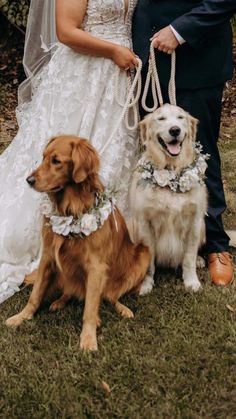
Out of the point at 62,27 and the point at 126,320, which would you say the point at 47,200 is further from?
the point at 62,27

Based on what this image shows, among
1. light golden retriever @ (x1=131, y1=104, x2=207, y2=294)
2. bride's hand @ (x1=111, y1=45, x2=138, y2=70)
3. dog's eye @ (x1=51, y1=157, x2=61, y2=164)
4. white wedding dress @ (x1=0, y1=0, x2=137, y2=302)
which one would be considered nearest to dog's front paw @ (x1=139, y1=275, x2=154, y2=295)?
light golden retriever @ (x1=131, y1=104, x2=207, y2=294)

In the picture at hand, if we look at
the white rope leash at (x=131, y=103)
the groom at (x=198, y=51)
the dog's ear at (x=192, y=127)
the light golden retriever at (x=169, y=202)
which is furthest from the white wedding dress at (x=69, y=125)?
the dog's ear at (x=192, y=127)

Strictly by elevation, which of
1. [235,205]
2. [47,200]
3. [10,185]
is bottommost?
[235,205]

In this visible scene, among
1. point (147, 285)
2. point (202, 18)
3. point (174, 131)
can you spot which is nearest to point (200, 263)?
point (147, 285)

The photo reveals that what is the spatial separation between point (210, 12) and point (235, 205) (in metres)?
2.23

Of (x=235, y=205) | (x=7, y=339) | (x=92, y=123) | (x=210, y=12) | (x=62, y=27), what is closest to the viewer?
(x=7, y=339)

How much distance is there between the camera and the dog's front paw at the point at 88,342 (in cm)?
299

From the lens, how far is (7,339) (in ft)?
10.3

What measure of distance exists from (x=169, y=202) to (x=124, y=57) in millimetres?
1014

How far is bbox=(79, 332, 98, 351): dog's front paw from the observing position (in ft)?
9.82

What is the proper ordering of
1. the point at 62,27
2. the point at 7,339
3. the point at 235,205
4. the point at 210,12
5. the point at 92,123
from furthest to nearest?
1. the point at 235,205
2. the point at 92,123
3. the point at 62,27
4. the point at 210,12
5. the point at 7,339

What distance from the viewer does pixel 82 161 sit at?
2.96 m

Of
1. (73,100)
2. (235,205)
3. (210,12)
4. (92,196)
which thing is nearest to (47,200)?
(92,196)

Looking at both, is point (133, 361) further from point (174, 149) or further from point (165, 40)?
point (165, 40)
